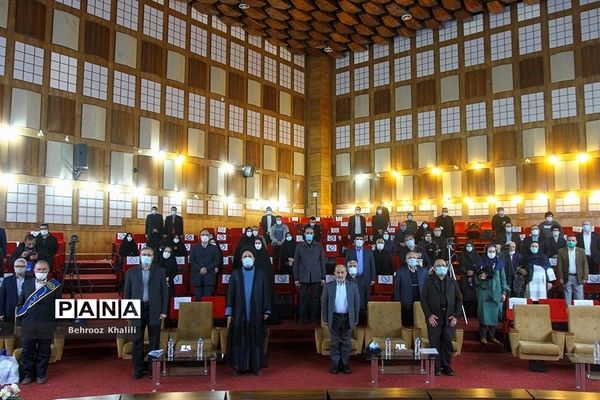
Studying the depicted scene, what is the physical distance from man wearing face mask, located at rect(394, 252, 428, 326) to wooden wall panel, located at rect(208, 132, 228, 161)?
12318mm

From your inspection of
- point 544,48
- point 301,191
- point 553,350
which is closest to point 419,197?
point 301,191

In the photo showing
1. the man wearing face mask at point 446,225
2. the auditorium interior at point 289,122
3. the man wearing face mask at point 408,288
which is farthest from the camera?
the auditorium interior at point 289,122

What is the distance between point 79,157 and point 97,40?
385 centimetres

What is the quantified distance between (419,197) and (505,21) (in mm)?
7037

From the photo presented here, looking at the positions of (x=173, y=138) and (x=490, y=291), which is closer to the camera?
(x=490, y=291)

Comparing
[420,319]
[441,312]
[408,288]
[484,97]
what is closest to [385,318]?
[420,319]

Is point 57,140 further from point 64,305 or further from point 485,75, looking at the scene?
point 485,75

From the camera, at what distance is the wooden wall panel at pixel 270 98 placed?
21.0m

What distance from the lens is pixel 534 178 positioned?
17.8 m

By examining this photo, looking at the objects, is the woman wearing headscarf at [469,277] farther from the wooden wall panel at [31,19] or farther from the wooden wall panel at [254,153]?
the wooden wall panel at [31,19]

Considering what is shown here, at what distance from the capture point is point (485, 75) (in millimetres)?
19125

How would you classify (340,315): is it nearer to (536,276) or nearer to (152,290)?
(152,290)

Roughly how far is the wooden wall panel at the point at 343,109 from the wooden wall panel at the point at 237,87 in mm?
4315

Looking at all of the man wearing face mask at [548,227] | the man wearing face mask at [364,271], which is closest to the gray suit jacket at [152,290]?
the man wearing face mask at [364,271]
